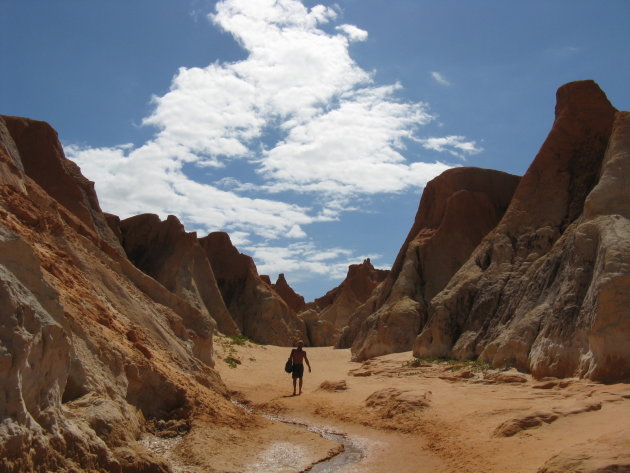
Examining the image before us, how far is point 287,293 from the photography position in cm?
6122

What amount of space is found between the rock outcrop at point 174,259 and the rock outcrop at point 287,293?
24352 mm

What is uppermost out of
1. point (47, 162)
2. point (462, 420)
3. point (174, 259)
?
point (47, 162)

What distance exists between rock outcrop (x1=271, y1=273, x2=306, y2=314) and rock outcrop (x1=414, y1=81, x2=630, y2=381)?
38.4m

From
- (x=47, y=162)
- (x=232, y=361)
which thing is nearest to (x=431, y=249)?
(x=232, y=361)

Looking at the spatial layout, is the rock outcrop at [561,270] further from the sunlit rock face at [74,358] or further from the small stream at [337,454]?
the sunlit rock face at [74,358]

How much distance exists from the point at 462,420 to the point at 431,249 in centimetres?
2009

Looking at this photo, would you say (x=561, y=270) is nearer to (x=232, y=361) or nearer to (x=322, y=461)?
(x=322, y=461)

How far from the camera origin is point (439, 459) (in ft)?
27.4

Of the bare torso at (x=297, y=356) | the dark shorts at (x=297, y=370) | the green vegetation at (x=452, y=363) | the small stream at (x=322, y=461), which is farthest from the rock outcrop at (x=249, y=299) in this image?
the small stream at (x=322, y=461)

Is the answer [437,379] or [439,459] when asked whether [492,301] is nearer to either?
[437,379]

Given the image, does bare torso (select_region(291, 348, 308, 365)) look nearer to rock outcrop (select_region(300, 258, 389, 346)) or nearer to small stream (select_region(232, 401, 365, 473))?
small stream (select_region(232, 401, 365, 473))

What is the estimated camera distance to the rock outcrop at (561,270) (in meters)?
12.7

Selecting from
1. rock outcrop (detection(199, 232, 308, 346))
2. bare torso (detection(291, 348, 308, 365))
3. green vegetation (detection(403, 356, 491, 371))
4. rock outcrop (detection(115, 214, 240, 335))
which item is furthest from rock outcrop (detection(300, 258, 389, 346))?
bare torso (detection(291, 348, 308, 365))

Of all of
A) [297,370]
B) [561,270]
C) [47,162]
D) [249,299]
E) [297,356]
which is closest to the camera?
[297,370]
